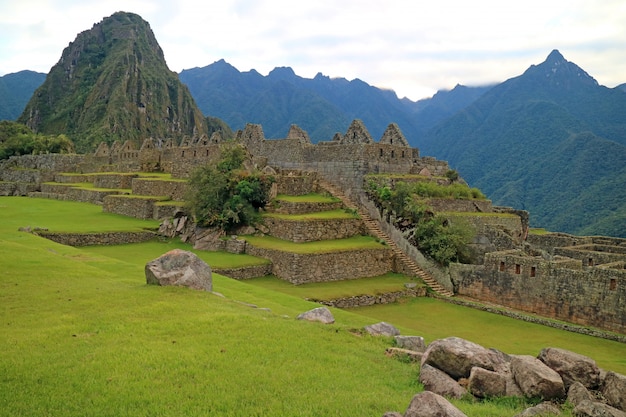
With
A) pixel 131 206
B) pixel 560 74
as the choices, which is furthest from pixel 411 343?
pixel 560 74

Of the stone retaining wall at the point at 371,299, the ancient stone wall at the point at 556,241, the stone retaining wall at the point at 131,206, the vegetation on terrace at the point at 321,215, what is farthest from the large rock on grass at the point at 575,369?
the stone retaining wall at the point at 131,206

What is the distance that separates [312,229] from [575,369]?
17895mm

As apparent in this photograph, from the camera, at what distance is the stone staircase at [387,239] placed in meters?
23.2

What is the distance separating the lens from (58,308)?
10.4m

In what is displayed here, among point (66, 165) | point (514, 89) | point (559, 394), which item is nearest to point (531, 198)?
point (514, 89)

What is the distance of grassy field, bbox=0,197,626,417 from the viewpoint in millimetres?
6520

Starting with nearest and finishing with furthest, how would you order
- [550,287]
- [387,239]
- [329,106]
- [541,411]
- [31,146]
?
[541,411] → [550,287] → [387,239] → [31,146] → [329,106]

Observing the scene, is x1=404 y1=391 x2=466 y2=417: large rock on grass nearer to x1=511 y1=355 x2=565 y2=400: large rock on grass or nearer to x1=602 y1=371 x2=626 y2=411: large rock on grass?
x1=511 y1=355 x2=565 y2=400: large rock on grass

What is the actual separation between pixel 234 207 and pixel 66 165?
116 ft

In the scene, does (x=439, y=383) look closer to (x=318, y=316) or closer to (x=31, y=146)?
(x=318, y=316)

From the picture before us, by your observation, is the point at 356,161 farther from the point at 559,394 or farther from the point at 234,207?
the point at 559,394

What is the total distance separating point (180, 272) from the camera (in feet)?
41.1

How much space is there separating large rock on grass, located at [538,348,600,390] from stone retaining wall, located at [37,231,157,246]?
22923mm

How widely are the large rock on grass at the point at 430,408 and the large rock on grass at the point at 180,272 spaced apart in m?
7.64
